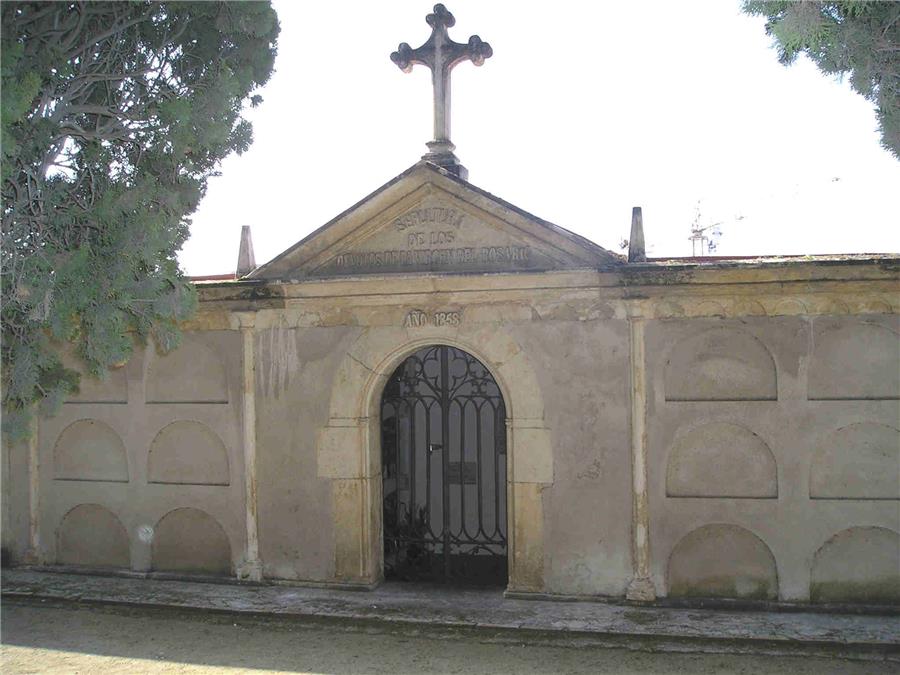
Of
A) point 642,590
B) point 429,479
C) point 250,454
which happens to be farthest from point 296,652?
point 642,590

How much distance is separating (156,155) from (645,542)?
510 centimetres

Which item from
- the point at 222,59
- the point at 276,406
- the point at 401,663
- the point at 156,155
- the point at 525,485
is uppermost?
the point at 222,59

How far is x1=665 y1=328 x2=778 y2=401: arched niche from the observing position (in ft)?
24.5

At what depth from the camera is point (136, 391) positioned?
28.9 feet

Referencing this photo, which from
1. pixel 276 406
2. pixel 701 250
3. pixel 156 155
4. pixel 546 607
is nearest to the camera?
pixel 156 155

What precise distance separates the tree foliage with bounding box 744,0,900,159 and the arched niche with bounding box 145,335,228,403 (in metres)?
6.00

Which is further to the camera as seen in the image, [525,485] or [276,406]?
[276,406]

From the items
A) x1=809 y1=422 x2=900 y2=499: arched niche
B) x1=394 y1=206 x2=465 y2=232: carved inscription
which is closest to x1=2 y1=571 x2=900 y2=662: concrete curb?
x1=809 y1=422 x2=900 y2=499: arched niche

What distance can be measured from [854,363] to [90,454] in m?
7.50

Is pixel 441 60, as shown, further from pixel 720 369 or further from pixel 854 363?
pixel 854 363

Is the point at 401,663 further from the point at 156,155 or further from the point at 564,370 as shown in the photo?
the point at 156,155

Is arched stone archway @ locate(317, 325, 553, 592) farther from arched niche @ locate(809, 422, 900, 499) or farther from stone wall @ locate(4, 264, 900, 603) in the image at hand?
arched niche @ locate(809, 422, 900, 499)

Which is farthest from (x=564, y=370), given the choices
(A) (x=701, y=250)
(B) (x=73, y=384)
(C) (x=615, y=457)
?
(A) (x=701, y=250)

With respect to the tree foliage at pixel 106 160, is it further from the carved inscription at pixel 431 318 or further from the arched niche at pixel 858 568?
the arched niche at pixel 858 568
